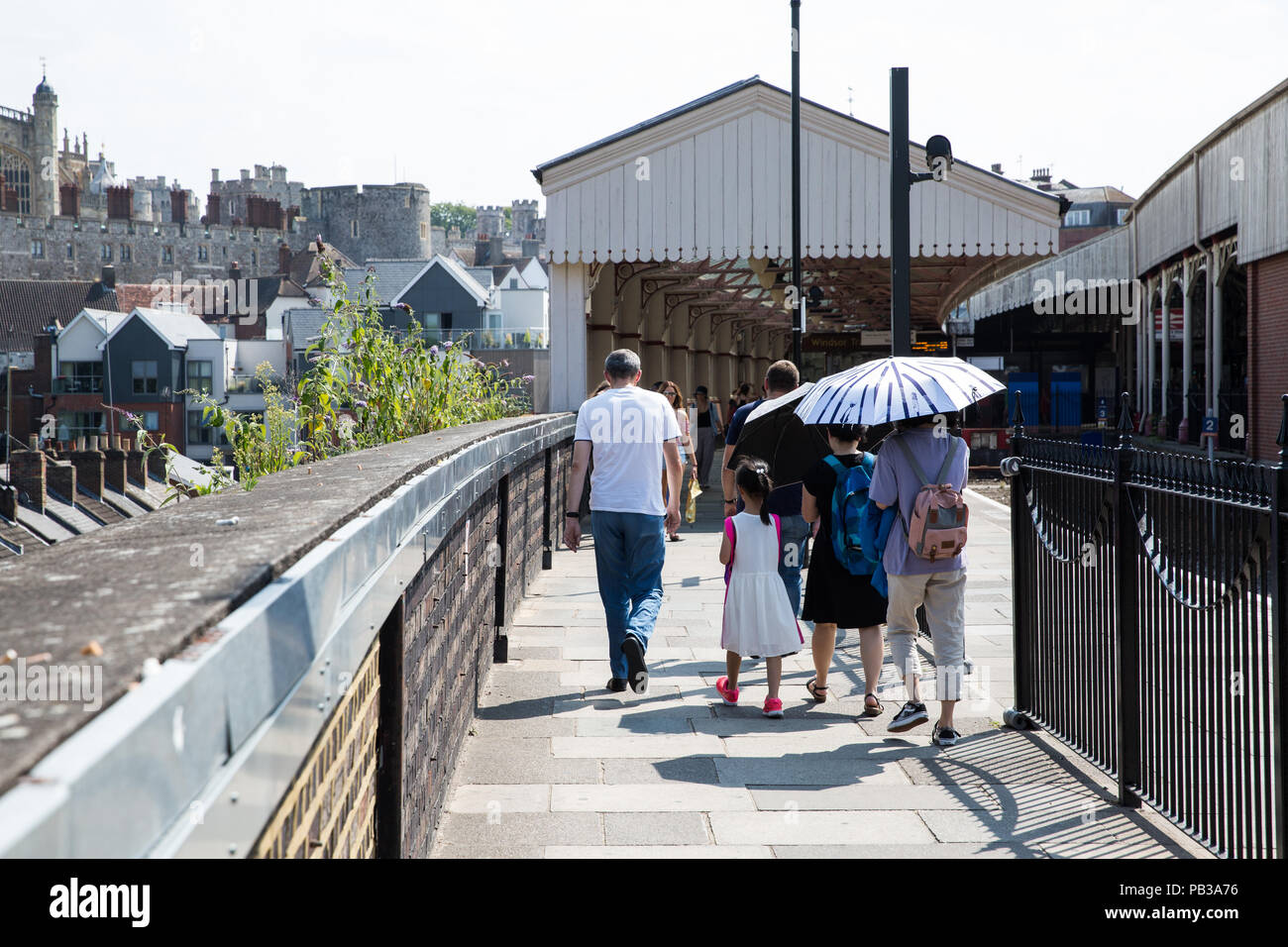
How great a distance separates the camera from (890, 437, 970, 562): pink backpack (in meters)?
6.08

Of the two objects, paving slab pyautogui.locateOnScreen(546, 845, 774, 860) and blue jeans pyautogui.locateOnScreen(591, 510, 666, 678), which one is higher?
blue jeans pyautogui.locateOnScreen(591, 510, 666, 678)

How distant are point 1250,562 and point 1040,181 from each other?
101m

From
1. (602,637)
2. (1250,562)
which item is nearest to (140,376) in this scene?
(602,637)

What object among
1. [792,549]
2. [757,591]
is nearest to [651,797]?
[757,591]

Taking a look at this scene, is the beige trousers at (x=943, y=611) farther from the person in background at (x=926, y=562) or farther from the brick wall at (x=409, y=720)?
the brick wall at (x=409, y=720)

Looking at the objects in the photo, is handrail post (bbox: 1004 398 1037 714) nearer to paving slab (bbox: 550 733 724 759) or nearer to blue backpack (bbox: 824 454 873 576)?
blue backpack (bbox: 824 454 873 576)

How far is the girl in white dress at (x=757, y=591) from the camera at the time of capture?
6.83m

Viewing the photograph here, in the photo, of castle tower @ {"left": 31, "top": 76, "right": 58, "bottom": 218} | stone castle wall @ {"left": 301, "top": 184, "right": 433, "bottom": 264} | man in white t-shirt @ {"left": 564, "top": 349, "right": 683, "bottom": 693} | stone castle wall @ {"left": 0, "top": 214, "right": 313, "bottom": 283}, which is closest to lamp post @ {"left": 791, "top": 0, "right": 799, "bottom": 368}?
man in white t-shirt @ {"left": 564, "top": 349, "right": 683, "bottom": 693}

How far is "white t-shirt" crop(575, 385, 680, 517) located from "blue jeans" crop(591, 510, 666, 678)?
73mm

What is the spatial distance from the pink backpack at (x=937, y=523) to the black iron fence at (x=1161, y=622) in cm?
47

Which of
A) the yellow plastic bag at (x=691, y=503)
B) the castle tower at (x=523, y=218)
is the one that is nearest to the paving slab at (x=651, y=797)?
the yellow plastic bag at (x=691, y=503)

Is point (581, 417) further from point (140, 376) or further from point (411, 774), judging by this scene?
point (140, 376)

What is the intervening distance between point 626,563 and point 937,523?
2061 millimetres

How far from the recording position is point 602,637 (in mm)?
9008
